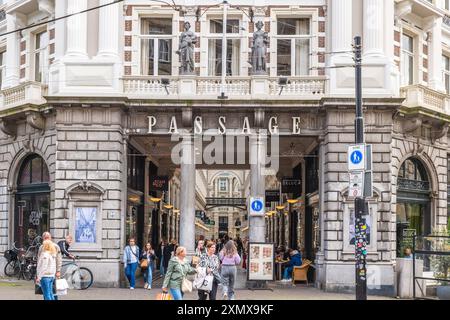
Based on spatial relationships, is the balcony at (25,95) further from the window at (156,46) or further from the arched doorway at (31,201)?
the window at (156,46)

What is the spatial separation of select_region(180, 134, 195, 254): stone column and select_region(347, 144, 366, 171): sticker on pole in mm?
9273

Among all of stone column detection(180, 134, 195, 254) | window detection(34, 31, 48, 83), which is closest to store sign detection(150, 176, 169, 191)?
window detection(34, 31, 48, 83)

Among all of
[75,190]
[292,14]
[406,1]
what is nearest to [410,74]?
[406,1]

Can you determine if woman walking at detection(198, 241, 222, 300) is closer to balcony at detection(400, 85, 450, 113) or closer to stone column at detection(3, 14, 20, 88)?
balcony at detection(400, 85, 450, 113)

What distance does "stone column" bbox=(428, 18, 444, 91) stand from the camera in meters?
34.4

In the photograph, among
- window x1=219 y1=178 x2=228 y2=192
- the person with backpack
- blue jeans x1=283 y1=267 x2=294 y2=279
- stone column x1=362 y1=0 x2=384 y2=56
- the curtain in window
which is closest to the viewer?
the person with backpack

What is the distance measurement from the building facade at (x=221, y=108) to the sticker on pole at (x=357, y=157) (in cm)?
711

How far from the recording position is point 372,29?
29.6 meters

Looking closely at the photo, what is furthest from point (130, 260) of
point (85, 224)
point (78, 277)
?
point (85, 224)

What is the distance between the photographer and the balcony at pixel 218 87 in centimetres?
2978

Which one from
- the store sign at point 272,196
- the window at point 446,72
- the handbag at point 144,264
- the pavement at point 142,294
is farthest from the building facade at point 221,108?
the store sign at point 272,196

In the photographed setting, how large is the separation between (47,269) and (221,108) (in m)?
11.2

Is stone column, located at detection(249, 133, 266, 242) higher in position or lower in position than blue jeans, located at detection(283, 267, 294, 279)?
higher

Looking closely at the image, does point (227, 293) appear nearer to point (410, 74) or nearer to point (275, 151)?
point (275, 151)
